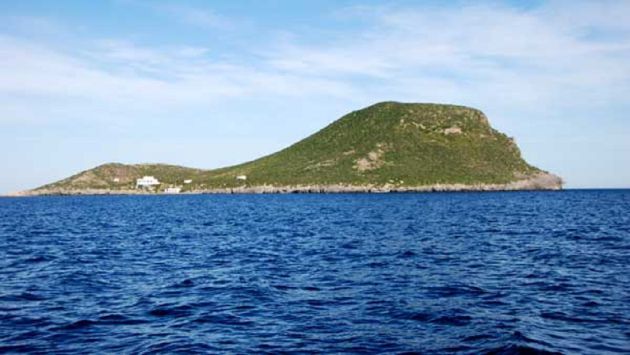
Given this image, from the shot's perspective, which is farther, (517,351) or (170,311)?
(170,311)

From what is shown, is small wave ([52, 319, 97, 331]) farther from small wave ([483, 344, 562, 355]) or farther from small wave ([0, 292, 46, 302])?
small wave ([483, 344, 562, 355])

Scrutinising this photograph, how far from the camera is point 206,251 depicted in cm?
4688

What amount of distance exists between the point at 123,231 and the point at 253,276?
42.4 m

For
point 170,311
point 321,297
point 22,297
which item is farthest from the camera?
point 22,297

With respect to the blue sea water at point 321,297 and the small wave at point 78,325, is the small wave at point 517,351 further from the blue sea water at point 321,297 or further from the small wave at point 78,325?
the small wave at point 78,325

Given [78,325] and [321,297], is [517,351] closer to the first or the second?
[321,297]

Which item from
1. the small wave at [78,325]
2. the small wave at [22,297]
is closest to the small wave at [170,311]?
the small wave at [78,325]

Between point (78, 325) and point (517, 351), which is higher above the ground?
point (78, 325)

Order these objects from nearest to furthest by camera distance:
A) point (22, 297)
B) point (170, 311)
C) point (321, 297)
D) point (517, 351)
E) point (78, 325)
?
1. point (517, 351)
2. point (78, 325)
3. point (170, 311)
4. point (321, 297)
5. point (22, 297)

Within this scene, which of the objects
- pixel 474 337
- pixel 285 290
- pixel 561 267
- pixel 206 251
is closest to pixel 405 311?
pixel 474 337

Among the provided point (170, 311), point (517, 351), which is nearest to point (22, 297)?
point (170, 311)

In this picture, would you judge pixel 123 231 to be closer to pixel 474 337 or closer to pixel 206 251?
pixel 206 251

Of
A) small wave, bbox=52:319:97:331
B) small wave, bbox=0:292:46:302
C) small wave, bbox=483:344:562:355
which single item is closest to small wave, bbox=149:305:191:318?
small wave, bbox=52:319:97:331

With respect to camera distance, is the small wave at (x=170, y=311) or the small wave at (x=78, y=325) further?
the small wave at (x=170, y=311)
